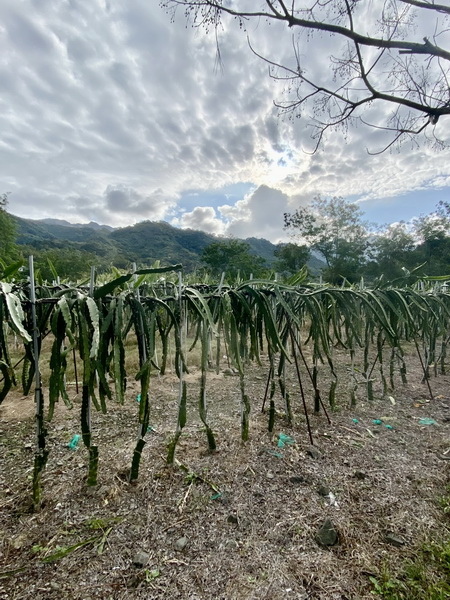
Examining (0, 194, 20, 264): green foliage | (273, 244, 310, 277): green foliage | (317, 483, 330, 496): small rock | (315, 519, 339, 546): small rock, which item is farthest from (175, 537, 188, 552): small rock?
(273, 244, 310, 277): green foliage

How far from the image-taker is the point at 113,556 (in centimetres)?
111

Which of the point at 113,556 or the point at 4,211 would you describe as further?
the point at 4,211

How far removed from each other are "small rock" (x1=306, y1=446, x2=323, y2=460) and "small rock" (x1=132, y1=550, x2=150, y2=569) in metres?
1.10

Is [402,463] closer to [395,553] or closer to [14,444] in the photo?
[395,553]

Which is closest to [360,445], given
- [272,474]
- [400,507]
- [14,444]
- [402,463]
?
[402,463]

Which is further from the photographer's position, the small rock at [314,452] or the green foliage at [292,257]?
the green foliage at [292,257]

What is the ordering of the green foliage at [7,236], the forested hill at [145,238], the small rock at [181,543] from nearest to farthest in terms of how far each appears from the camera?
the small rock at [181,543] → the green foliage at [7,236] → the forested hill at [145,238]

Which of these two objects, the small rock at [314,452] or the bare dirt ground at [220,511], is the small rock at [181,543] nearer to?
the bare dirt ground at [220,511]

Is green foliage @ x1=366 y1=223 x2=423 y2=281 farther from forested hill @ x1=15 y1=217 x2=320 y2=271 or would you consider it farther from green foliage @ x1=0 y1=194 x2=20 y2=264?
forested hill @ x1=15 y1=217 x2=320 y2=271

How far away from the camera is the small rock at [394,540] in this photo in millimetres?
1179

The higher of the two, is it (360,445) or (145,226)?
(145,226)

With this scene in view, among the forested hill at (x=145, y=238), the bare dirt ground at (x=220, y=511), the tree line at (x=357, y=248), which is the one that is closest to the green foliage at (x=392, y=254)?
the tree line at (x=357, y=248)

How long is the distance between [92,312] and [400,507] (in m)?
1.74

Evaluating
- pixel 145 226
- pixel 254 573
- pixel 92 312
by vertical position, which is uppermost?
pixel 145 226
